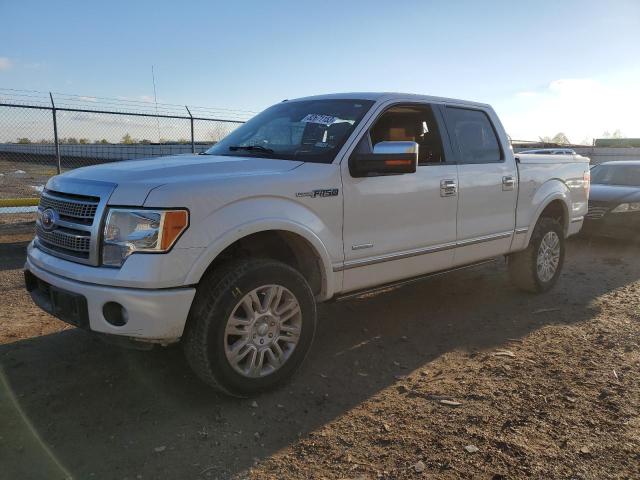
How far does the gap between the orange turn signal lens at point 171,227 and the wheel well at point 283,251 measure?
0.44m

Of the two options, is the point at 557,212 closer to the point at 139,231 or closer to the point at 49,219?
the point at 139,231

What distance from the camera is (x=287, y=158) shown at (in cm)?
365

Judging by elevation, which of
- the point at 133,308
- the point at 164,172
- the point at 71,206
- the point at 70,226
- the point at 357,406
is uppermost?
the point at 164,172

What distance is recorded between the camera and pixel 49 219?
10.5 ft

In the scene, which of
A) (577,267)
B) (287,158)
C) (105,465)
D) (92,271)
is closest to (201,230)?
(92,271)

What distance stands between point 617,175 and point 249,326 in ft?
29.2

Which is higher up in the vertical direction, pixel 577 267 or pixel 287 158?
pixel 287 158

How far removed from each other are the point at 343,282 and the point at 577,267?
16.2 ft

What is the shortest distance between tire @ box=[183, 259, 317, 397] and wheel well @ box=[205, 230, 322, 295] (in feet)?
0.62

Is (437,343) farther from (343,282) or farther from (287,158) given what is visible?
(287,158)

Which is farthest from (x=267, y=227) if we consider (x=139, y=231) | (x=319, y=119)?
(x=319, y=119)

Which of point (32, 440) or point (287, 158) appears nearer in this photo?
point (32, 440)

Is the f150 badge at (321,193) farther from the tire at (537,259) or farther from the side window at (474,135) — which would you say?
the tire at (537,259)

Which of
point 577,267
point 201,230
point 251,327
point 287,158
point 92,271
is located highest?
point 287,158
